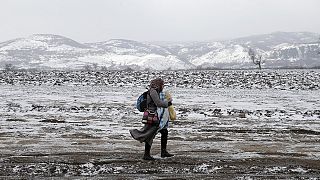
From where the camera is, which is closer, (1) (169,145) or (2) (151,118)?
(2) (151,118)

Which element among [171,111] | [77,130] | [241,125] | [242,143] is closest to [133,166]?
[171,111]

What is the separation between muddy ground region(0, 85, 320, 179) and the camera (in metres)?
8.20

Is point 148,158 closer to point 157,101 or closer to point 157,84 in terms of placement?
point 157,101

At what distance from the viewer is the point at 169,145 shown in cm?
1113

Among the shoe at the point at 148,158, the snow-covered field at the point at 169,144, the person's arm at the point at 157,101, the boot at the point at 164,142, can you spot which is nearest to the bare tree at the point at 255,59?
the snow-covered field at the point at 169,144

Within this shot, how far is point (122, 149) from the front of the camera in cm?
1041

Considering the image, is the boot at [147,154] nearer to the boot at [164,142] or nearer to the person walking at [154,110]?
the person walking at [154,110]

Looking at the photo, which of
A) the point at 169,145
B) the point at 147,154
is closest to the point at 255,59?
the point at 169,145

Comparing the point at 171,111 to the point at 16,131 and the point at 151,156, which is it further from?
the point at 16,131

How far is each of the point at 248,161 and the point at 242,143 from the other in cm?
263

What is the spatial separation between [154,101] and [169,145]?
9.58 feet

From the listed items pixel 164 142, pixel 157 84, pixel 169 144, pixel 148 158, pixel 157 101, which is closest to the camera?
→ pixel 157 101

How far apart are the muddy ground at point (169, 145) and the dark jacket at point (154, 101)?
117 cm

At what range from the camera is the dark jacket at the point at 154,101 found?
334 inches
